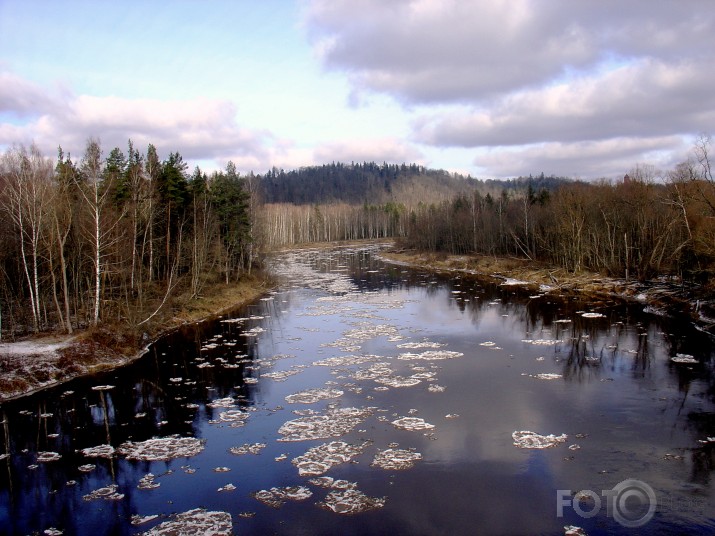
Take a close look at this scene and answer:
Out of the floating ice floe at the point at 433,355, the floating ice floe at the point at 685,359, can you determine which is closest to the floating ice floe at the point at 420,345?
the floating ice floe at the point at 433,355

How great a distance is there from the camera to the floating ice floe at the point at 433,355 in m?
25.6

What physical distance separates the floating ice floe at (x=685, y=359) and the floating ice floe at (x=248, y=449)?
751 inches

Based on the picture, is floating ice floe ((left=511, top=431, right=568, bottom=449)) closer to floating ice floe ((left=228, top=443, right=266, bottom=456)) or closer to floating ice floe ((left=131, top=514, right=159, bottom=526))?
floating ice floe ((left=228, top=443, right=266, bottom=456))

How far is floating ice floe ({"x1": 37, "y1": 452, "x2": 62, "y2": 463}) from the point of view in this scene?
15695 millimetres

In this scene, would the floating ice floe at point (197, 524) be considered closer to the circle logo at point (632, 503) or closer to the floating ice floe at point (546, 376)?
the circle logo at point (632, 503)

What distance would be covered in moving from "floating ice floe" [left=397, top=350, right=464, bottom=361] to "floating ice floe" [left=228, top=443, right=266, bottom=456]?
11.1 m

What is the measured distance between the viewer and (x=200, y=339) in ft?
105

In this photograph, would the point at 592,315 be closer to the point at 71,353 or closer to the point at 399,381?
the point at 399,381

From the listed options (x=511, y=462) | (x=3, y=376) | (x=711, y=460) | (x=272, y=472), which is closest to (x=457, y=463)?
(x=511, y=462)

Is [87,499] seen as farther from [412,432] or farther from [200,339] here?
[200,339]

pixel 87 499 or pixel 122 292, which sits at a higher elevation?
pixel 122 292

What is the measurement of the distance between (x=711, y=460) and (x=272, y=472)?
1221 cm

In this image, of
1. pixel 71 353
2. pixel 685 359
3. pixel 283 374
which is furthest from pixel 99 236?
pixel 685 359

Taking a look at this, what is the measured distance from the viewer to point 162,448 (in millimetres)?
16328
